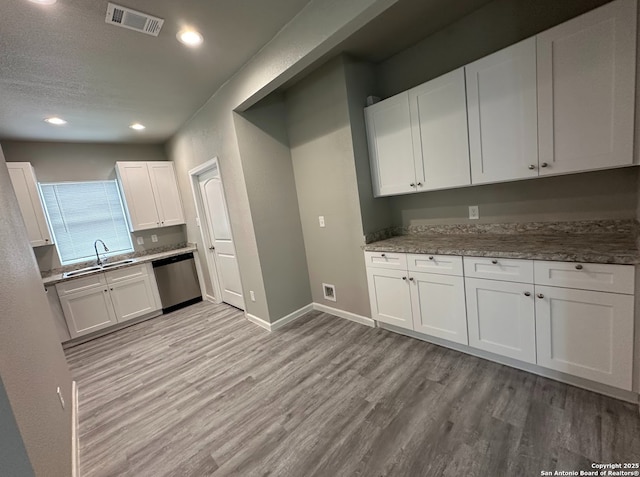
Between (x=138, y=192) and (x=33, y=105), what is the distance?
162 cm

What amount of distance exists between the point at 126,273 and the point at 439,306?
4038mm

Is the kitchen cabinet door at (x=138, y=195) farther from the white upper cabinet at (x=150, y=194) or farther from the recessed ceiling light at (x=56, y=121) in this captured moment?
the recessed ceiling light at (x=56, y=121)

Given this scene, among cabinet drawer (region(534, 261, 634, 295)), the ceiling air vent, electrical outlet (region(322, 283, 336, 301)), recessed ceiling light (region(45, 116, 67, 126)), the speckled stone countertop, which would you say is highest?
recessed ceiling light (region(45, 116, 67, 126))

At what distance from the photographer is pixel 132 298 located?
151 inches

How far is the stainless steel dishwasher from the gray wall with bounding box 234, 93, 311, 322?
195cm

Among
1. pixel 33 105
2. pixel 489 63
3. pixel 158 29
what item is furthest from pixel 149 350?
pixel 489 63

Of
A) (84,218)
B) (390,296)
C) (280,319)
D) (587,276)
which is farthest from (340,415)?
(84,218)

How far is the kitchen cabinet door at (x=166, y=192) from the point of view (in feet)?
13.9

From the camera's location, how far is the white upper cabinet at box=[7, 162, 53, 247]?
3262 millimetres

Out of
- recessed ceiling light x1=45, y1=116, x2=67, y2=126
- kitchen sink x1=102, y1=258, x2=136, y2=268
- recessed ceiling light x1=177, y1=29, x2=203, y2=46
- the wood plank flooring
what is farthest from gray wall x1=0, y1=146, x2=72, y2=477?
kitchen sink x1=102, y1=258, x2=136, y2=268

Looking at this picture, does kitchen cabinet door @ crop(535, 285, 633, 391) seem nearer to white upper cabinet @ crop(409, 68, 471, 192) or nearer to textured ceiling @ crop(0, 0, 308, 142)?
white upper cabinet @ crop(409, 68, 471, 192)

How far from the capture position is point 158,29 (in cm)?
184

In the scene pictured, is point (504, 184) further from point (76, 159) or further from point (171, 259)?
point (76, 159)

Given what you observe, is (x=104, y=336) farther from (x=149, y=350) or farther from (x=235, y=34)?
(x=235, y=34)
